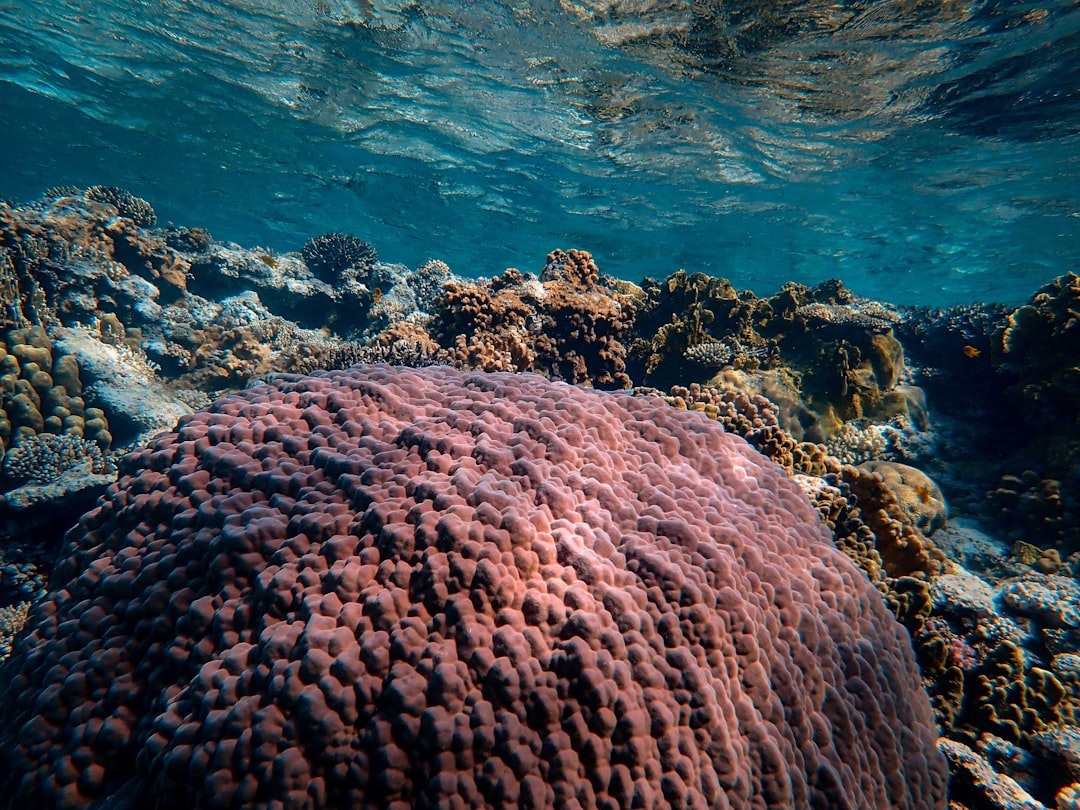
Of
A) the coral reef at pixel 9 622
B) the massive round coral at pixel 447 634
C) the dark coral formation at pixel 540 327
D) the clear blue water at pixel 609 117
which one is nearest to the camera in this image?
the massive round coral at pixel 447 634

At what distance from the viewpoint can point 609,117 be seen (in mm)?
18578

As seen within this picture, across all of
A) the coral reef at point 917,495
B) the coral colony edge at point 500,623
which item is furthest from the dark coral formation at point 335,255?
the coral reef at point 917,495

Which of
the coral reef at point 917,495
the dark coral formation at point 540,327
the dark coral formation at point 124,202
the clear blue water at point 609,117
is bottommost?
the coral reef at point 917,495

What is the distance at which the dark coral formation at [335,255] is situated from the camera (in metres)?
13.3

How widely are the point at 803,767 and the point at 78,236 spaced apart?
47.2ft

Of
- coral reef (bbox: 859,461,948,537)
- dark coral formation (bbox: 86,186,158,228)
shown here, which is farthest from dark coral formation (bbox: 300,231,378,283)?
coral reef (bbox: 859,461,948,537)

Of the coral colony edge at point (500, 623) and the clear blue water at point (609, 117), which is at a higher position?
the clear blue water at point (609, 117)

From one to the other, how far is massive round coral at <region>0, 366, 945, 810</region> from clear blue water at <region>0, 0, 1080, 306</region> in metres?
15.1

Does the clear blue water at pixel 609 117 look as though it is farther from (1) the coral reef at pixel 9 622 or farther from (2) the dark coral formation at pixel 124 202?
(1) the coral reef at pixel 9 622

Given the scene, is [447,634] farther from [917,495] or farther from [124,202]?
[124,202]

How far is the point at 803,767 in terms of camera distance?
Result: 96.2 inches

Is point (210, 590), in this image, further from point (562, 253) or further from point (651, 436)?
point (562, 253)

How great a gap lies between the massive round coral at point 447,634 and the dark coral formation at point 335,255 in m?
11.1

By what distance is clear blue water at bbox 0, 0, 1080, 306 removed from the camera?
13414 millimetres
